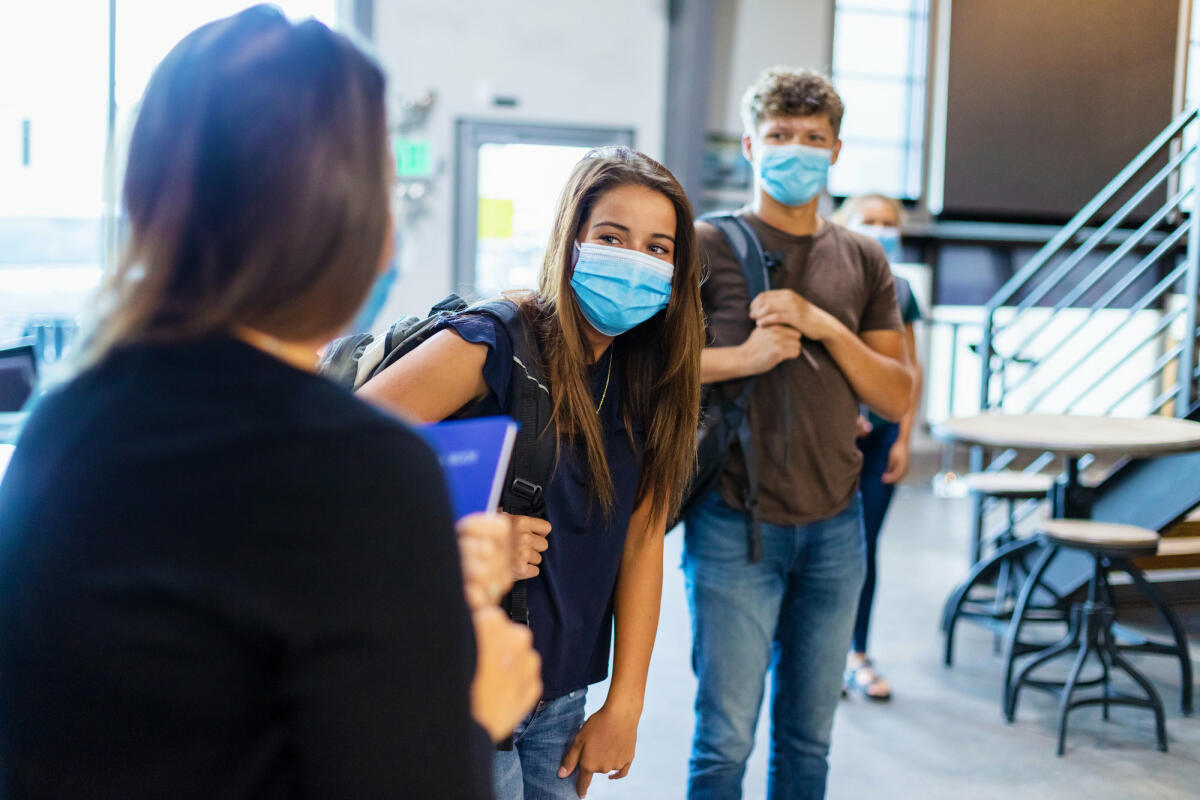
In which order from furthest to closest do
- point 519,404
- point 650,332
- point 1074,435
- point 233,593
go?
point 1074,435 < point 650,332 < point 519,404 < point 233,593

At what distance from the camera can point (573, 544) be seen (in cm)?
130

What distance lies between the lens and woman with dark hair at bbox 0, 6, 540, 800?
557 millimetres

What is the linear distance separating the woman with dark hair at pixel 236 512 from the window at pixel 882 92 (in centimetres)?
735

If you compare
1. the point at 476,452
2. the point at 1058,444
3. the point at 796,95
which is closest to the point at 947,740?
the point at 1058,444

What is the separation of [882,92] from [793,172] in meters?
6.30

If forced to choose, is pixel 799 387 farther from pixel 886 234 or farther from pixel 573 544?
pixel 886 234

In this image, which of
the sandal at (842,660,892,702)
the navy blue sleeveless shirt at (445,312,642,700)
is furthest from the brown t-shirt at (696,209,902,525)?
the sandal at (842,660,892,702)

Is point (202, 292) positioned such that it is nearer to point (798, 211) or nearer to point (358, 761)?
point (358, 761)

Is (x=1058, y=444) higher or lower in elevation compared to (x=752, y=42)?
lower

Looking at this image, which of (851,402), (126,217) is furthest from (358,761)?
(851,402)

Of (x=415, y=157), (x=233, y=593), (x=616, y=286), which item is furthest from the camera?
(x=415, y=157)

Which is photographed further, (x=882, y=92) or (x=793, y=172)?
(x=882, y=92)

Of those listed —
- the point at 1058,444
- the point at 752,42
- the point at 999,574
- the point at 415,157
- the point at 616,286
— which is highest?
the point at 752,42

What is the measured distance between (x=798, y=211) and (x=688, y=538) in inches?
26.2
